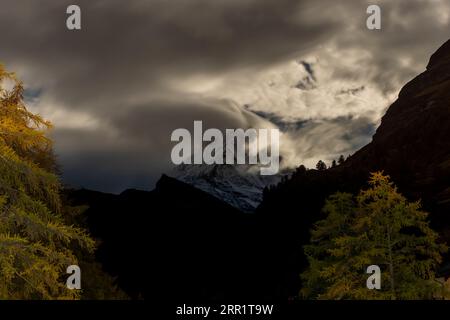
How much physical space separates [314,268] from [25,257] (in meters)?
19.6

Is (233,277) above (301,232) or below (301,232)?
below

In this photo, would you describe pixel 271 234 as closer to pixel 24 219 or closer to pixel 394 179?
pixel 394 179

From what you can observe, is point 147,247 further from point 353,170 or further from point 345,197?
point 345,197

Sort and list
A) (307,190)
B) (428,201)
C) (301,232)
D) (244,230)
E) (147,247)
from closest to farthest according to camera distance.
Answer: (428,201) → (301,232) → (307,190) → (147,247) → (244,230)

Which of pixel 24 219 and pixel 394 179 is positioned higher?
pixel 394 179

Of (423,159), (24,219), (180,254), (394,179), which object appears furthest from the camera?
(180,254)

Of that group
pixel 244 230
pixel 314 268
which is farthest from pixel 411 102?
pixel 314 268

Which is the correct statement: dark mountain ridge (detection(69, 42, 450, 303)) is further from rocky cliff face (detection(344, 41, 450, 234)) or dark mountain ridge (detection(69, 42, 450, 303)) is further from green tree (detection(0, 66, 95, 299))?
green tree (detection(0, 66, 95, 299))

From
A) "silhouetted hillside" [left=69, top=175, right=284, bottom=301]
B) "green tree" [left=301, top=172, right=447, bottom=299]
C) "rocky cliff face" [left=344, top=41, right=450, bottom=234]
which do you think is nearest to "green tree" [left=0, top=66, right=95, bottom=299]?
"green tree" [left=301, top=172, right=447, bottom=299]

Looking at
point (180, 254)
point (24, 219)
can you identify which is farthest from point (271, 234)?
point (24, 219)

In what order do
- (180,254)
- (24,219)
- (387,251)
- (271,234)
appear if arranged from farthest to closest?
1. (180,254)
2. (271,234)
3. (387,251)
4. (24,219)

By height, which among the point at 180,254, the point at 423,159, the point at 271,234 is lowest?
the point at 180,254

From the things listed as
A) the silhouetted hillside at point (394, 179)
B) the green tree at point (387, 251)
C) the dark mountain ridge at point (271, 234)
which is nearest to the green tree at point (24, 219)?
the green tree at point (387, 251)
